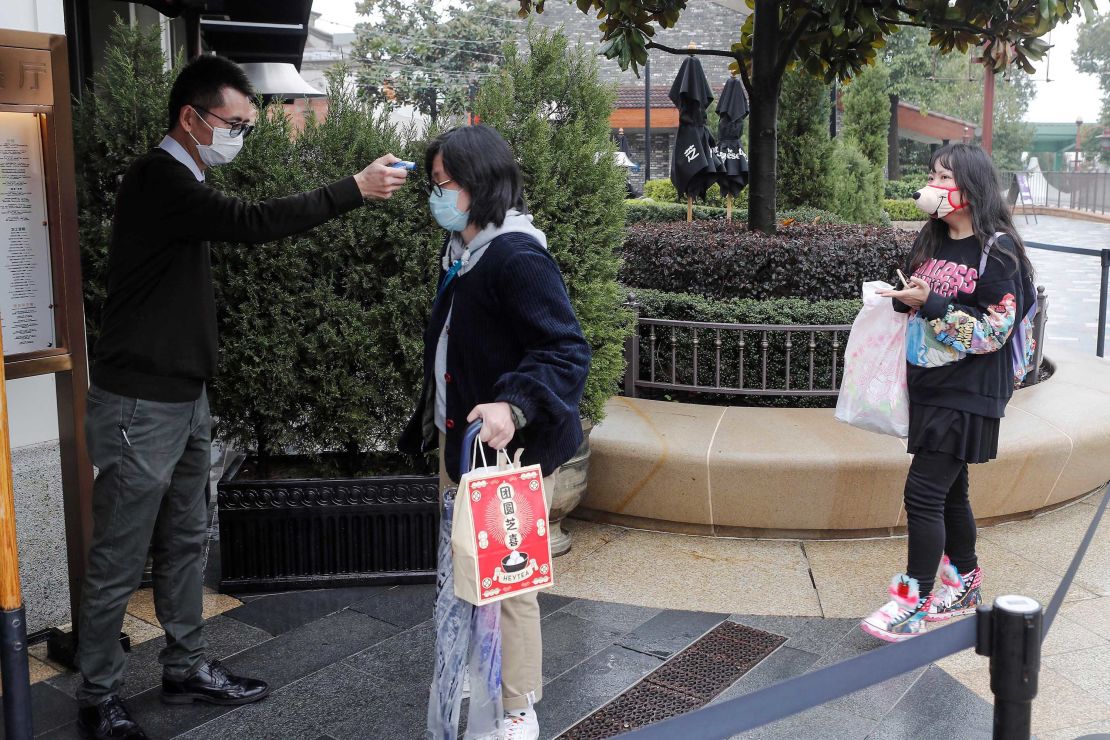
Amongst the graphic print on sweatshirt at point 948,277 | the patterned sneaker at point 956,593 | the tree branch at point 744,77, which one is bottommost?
the patterned sneaker at point 956,593

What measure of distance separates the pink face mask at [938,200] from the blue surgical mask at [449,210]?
1792mm

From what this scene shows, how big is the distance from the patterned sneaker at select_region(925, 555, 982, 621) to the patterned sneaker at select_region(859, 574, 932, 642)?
151 mm

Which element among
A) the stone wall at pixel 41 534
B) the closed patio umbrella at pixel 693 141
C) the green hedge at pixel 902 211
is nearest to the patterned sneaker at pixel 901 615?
the stone wall at pixel 41 534

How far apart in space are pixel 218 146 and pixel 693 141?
26.3 feet

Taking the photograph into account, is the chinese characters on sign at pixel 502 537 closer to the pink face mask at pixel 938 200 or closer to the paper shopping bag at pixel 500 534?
the paper shopping bag at pixel 500 534

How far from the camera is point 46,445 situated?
421 cm

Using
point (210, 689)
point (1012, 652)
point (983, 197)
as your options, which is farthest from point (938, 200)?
point (210, 689)

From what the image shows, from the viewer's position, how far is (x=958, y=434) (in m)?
A: 3.93

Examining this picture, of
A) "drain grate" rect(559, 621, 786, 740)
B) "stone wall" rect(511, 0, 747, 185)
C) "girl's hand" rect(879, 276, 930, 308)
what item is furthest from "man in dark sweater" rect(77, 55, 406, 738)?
"stone wall" rect(511, 0, 747, 185)

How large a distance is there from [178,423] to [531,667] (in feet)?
4.46

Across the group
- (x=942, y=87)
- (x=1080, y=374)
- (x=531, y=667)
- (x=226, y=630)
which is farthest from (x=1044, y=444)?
(x=942, y=87)

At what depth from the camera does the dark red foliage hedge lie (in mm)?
6906

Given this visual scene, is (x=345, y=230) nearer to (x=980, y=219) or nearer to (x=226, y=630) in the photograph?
(x=226, y=630)

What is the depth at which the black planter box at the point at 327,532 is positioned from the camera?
4547 millimetres
